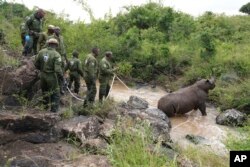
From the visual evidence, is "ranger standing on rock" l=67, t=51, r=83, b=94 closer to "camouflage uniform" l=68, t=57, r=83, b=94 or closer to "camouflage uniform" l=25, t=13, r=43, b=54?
"camouflage uniform" l=68, t=57, r=83, b=94

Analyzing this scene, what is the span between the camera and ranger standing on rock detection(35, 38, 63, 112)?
11945 millimetres

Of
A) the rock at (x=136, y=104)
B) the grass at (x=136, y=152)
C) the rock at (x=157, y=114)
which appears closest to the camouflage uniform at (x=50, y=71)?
the grass at (x=136, y=152)

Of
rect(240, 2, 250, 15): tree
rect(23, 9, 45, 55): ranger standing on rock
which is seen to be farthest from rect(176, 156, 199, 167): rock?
rect(240, 2, 250, 15): tree

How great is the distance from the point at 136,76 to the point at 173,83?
199 centimetres

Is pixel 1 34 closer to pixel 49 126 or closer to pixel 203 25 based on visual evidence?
pixel 49 126

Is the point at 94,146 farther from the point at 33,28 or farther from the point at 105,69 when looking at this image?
the point at 33,28

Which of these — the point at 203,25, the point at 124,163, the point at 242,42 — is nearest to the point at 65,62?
the point at 124,163

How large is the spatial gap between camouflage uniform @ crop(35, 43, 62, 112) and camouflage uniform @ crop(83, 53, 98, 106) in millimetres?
1566

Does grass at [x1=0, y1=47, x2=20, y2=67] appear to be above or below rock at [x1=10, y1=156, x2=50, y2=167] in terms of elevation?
above

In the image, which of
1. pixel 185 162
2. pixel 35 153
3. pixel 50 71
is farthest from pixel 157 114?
pixel 185 162

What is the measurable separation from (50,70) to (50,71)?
0.03 meters

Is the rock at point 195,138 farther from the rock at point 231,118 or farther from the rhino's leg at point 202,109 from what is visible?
the rhino's leg at point 202,109

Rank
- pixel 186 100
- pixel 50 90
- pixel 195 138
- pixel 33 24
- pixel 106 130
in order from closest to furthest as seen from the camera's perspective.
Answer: pixel 106 130 < pixel 50 90 < pixel 195 138 < pixel 33 24 < pixel 186 100

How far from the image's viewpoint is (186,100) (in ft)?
54.5
